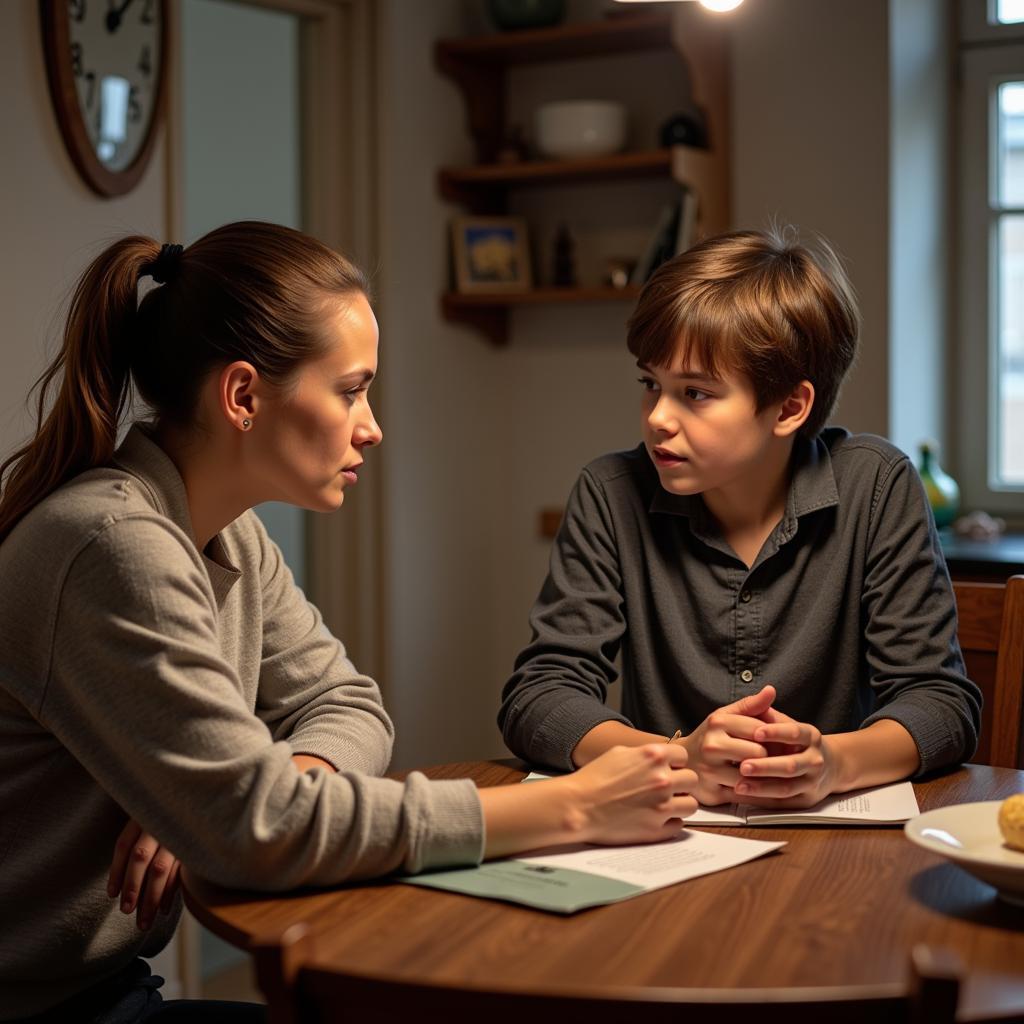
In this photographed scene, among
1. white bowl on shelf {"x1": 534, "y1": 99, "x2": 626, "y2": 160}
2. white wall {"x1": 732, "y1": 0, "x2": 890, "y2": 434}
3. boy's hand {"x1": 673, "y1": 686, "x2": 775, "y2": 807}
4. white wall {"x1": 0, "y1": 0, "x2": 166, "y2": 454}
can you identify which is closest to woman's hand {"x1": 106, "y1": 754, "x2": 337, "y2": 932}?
boy's hand {"x1": 673, "y1": 686, "x2": 775, "y2": 807}

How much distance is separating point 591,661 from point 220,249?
647 mm

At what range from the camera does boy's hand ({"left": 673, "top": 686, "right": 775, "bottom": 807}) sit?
1.33m

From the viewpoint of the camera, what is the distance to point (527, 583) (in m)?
3.56

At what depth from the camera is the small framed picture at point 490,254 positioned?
3.38 meters

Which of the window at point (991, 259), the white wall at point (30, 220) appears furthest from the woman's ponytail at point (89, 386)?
the window at point (991, 259)

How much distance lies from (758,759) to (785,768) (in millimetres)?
27

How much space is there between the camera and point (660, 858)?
1.19 meters

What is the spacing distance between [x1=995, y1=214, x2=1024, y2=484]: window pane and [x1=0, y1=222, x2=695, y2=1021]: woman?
2.09m

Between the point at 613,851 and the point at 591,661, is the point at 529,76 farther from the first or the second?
the point at 613,851

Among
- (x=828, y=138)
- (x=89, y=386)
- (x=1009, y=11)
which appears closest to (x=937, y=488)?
(x=828, y=138)

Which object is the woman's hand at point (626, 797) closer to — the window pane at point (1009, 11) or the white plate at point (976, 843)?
the white plate at point (976, 843)

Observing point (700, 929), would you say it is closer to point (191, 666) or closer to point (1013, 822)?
point (1013, 822)

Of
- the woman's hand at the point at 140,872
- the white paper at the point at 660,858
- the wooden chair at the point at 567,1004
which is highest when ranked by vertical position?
the wooden chair at the point at 567,1004

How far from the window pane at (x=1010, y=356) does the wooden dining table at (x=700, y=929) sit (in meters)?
2.13
